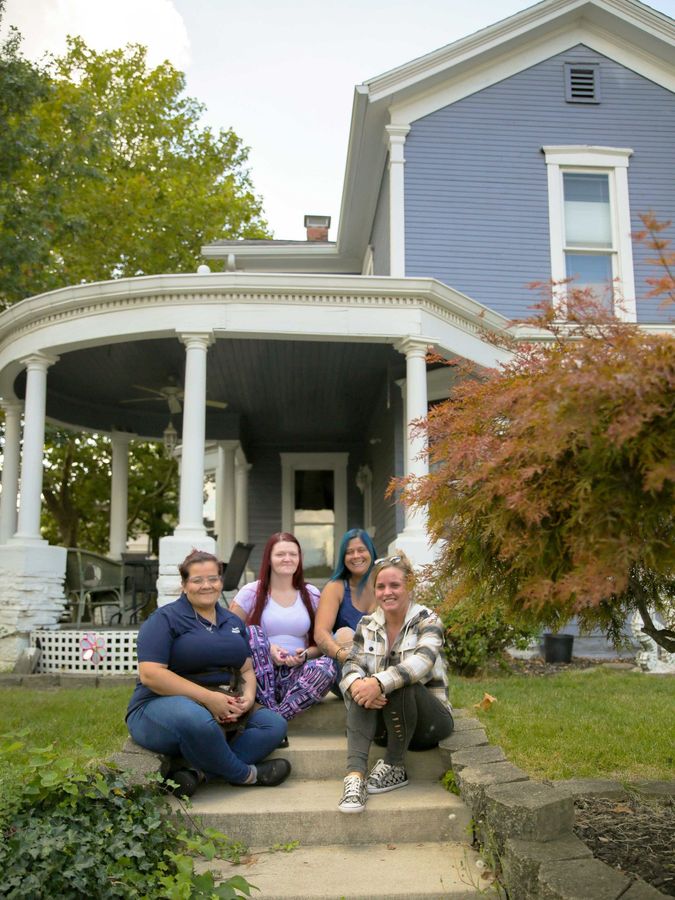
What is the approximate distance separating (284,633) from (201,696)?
0.97 meters

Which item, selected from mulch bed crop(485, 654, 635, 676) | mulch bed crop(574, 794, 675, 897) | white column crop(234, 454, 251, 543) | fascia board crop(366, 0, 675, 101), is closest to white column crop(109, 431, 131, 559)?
white column crop(234, 454, 251, 543)

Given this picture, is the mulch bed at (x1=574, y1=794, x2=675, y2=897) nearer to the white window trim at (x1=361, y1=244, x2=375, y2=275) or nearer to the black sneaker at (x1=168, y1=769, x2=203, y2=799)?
the black sneaker at (x1=168, y1=769, x2=203, y2=799)

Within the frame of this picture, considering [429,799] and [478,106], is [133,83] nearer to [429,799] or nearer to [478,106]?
[478,106]

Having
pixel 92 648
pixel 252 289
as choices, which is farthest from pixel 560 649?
pixel 252 289

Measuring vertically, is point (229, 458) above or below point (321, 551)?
above

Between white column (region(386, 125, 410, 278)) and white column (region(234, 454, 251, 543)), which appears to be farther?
white column (region(234, 454, 251, 543))

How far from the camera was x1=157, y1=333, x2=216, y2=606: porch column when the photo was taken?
Answer: 24.3 ft

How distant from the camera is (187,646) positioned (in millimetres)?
3736

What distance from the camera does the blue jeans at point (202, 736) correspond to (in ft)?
11.5

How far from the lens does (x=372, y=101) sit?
34.2 feet

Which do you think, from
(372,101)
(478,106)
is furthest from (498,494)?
(478,106)

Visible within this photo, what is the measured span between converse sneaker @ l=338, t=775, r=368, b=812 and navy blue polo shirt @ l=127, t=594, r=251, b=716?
756 millimetres

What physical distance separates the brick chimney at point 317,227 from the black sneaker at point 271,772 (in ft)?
45.4

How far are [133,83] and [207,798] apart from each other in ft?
69.6
